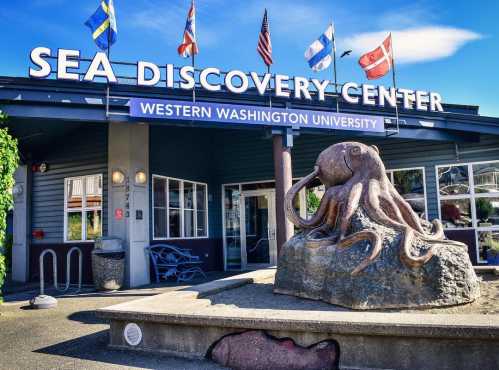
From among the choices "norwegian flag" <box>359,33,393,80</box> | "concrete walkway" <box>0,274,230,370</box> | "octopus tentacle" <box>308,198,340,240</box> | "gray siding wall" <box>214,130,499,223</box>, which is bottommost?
"concrete walkway" <box>0,274,230,370</box>

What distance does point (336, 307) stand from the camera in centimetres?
463

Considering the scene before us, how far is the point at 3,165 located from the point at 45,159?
5.81 m

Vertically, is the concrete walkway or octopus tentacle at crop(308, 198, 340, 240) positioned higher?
octopus tentacle at crop(308, 198, 340, 240)

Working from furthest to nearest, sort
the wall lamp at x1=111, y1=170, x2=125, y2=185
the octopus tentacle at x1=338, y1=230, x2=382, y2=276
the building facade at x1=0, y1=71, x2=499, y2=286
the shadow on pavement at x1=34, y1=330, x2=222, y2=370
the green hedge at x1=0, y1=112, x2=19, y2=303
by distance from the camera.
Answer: the wall lamp at x1=111, y1=170, x2=125, y2=185, the building facade at x1=0, y1=71, x2=499, y2=286, the green hedge at x1=0, y1=112, x2=19, y2=303, the octopus tentacle at x1=338, y1=230, x2=382, y2=276, the shadow on pavement at x1=34, y1=330, x2=222, y2=370

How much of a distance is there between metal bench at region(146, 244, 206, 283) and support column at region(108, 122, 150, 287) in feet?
0.81

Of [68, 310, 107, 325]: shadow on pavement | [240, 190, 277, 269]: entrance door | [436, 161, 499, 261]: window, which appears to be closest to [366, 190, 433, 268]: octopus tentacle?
[68, 310, 107, 325]: shadow on pavement

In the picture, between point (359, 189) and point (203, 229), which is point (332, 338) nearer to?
point (359, 189)

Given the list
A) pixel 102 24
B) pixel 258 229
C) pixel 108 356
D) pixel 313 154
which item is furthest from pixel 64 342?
pixel 313 154

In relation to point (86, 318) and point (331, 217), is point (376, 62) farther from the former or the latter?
point (86, 318)

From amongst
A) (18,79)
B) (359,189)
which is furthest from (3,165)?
(359,189)

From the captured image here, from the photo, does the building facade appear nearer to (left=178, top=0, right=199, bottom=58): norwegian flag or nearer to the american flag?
(left=178, top=0, right=199, bottom=58): norwegian flag

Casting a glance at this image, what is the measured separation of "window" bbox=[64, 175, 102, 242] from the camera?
34.9ft

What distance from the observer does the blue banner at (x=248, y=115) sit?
789cm

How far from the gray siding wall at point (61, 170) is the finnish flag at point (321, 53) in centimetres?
516
